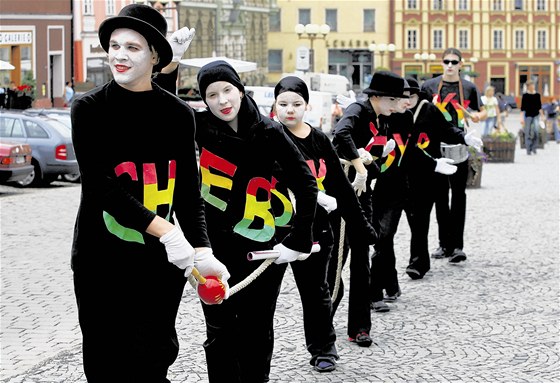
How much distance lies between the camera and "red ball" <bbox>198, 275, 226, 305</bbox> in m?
5.18

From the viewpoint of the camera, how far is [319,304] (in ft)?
25.1

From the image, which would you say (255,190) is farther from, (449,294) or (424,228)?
(424,228)

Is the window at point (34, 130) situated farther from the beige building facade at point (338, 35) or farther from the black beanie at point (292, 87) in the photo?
the beige building facade at point (338, 35)

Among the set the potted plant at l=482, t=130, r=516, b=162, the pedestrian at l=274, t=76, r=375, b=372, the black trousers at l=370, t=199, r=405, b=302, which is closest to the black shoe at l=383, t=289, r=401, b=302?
the black trousers at l=370, t=199, r=405, b=302

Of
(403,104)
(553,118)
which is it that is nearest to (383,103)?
(403,104)

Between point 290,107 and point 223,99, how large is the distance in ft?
4.18

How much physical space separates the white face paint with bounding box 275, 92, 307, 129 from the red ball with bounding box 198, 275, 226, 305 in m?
2.27

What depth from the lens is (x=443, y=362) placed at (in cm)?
785

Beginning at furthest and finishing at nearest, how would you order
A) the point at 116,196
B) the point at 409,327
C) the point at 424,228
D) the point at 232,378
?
the point at 424,228 < the point at 409,327 < the point at 232,378 < the point at 116,196

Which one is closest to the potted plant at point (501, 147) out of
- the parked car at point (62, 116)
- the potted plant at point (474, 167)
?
the potted plant at point (474, 167)

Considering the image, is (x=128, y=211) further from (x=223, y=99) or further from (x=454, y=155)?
(x=454, y=155)

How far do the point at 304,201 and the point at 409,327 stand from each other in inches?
114

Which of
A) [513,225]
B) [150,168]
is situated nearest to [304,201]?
[150,168]

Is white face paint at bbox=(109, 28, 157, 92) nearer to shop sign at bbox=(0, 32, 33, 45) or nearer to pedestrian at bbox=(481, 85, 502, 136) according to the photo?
pedestrian at bbox=(481, 85, 502, 136)
